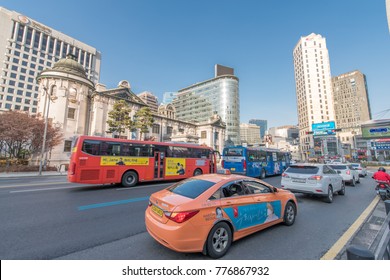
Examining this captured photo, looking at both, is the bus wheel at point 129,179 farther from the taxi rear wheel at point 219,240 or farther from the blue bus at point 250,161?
the taxi rear wheel at point 219,240

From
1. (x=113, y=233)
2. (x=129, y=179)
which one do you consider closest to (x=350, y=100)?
(x=129, y=179)

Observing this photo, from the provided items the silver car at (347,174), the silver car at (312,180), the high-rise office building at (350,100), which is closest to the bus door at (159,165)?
the silver car at (312,180)

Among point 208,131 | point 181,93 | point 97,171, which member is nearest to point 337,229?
point 97,171

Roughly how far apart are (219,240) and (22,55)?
3611 inches

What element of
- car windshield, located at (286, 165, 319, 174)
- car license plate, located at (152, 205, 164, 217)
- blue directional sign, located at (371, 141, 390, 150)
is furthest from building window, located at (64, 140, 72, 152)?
blue directional sign, located at (371, 141, 390, 150)

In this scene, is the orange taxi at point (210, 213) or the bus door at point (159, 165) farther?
the bus door at point (159, 165)

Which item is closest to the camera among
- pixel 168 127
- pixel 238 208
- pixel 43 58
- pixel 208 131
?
pixel 238 208

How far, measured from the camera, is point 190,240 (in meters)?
2.99

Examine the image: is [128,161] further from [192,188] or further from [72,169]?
[192,188]

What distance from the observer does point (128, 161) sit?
10953mm

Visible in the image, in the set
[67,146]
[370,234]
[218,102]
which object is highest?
[218,102]

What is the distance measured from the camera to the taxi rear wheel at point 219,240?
317 cm

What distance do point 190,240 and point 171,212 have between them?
1.88 ft
